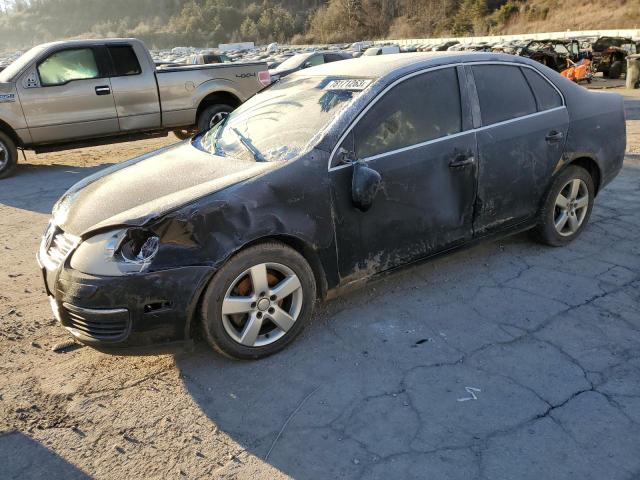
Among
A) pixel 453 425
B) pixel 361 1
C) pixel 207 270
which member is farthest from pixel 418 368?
pixel 361 1

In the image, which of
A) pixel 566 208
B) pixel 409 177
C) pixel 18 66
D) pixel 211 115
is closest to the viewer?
pixel 409 177

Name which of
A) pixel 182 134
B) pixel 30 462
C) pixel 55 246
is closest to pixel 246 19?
pixel 182 134

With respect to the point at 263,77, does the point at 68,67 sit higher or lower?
higher

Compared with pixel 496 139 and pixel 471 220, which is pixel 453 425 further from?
pixel 496 139

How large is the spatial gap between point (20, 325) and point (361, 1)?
9604 centimetres

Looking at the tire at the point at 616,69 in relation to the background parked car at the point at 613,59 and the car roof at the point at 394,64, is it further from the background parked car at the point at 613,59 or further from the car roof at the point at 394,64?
the car roof at the point at 394,64

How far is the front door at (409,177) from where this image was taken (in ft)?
10.8

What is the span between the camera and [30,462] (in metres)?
2.45

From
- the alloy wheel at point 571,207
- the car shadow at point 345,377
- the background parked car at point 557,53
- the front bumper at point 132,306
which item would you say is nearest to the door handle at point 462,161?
the car shadow at point 345,377

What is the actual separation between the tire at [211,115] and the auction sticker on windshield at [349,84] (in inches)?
233

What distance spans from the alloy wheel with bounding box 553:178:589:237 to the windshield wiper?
8.04 feet

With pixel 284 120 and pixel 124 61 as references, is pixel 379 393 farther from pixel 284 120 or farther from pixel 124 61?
pixel 124 61

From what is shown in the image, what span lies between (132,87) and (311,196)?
21.6ft

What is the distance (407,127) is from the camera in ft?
11.4
